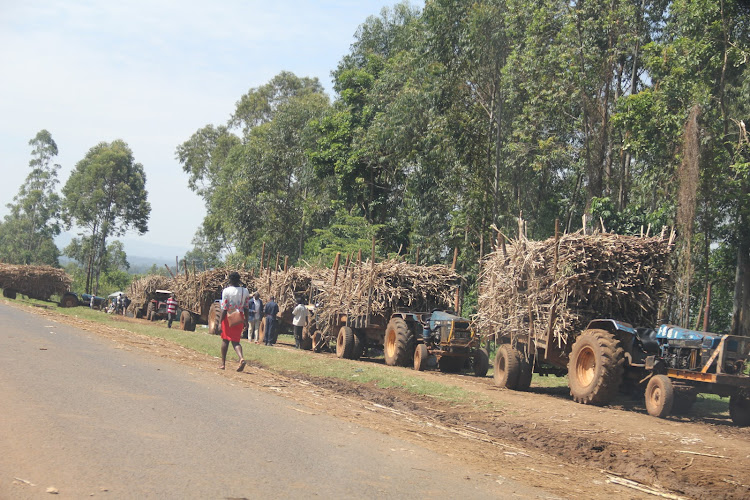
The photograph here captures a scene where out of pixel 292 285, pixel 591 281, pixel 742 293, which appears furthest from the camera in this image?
pixel 292 285

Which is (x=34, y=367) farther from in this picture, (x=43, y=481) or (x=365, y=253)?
(x=365, y=253)

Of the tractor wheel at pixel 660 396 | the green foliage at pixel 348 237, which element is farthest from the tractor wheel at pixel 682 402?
the green foliage at pixel 348 237

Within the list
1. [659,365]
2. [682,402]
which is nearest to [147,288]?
[682,402]

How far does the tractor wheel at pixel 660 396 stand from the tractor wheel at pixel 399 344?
8.19 meters

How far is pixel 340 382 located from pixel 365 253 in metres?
22.7

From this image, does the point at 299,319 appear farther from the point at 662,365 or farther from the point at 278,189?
the point at 278,189

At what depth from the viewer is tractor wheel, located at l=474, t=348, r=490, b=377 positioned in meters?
19.2

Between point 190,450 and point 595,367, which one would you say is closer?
point 190,450

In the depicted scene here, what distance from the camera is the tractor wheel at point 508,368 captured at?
15.3 m

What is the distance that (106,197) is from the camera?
78.2 m

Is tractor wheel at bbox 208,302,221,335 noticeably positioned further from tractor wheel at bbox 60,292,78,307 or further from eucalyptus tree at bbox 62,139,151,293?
eucalyptus tree at bbox 62,139,151,293

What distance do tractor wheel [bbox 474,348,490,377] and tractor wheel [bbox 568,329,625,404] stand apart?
5.57m

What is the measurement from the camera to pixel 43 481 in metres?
5.80

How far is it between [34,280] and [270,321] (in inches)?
1092
